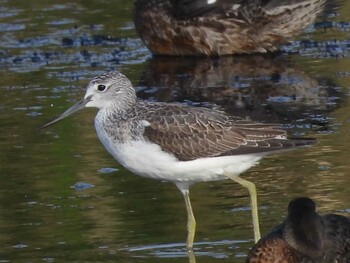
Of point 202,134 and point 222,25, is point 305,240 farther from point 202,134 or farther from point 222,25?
point 222,25

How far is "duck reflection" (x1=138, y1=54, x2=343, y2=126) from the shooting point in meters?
13.4

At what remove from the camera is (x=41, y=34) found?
17469mm

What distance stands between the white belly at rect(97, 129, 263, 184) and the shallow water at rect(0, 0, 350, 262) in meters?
0.43

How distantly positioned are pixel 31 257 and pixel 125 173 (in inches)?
89.6

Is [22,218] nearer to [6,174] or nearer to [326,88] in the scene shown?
[6,174]

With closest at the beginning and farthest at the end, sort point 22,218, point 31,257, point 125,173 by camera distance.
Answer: point 31,257, point 22,218, point 125,173

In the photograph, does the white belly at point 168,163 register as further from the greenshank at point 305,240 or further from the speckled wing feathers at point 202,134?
the greenshank at point 305,240

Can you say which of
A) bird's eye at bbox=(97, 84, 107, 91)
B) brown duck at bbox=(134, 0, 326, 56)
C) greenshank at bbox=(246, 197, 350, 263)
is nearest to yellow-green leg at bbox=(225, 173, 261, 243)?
greenshank at bbox=(246, 197, 350, 263)

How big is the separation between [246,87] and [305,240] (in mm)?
5851

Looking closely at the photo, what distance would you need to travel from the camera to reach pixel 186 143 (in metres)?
9.94

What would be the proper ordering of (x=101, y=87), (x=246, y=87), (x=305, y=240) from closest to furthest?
(x=305, y=240) < (x=101, y=87) < (x=246, y=87)

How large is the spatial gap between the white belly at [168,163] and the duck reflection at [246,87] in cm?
302

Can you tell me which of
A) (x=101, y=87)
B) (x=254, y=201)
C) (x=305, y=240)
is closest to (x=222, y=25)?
(x=101, y=87)

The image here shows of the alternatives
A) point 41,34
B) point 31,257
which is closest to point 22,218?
point 31,257
